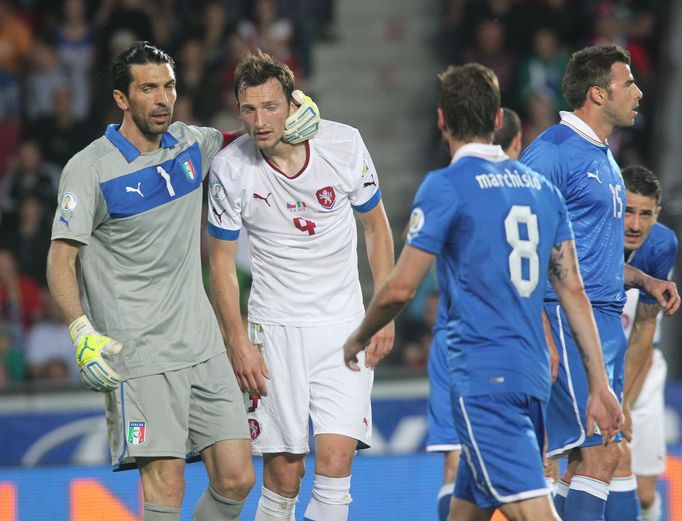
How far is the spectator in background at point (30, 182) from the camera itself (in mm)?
10508

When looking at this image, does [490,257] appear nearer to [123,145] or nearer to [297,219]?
[297,219]

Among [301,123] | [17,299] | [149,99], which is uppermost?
[149,99]

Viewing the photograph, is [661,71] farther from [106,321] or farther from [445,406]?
[106,321]

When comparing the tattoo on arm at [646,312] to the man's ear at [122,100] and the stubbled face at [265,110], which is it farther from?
the man's ear at [122,100]

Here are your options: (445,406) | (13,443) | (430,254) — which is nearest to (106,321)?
(430,254)

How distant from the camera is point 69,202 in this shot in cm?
520

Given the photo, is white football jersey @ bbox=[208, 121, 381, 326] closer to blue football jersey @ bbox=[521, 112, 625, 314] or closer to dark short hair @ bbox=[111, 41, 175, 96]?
dark short hair @ bbox=[111, 41, 175, 96]

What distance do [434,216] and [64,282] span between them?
163cm

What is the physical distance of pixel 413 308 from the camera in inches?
407

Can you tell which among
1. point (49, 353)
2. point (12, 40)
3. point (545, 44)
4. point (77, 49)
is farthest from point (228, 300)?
point (12, 40)

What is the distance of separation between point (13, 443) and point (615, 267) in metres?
5.05

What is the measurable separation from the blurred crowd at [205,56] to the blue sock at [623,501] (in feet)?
13.3

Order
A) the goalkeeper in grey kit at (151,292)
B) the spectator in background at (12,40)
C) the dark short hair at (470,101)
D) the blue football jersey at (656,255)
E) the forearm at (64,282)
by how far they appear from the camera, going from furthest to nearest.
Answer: the spectator in background at (12,40) < the blue football jersey at (656,255) < the goalkeeper in grey kit at (151,292) < the forearm at (64,282) < the dark short hair at (470,101)

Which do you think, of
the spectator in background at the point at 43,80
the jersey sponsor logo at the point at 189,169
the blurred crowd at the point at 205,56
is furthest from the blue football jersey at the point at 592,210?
the spectator in background at the point at 43,80
